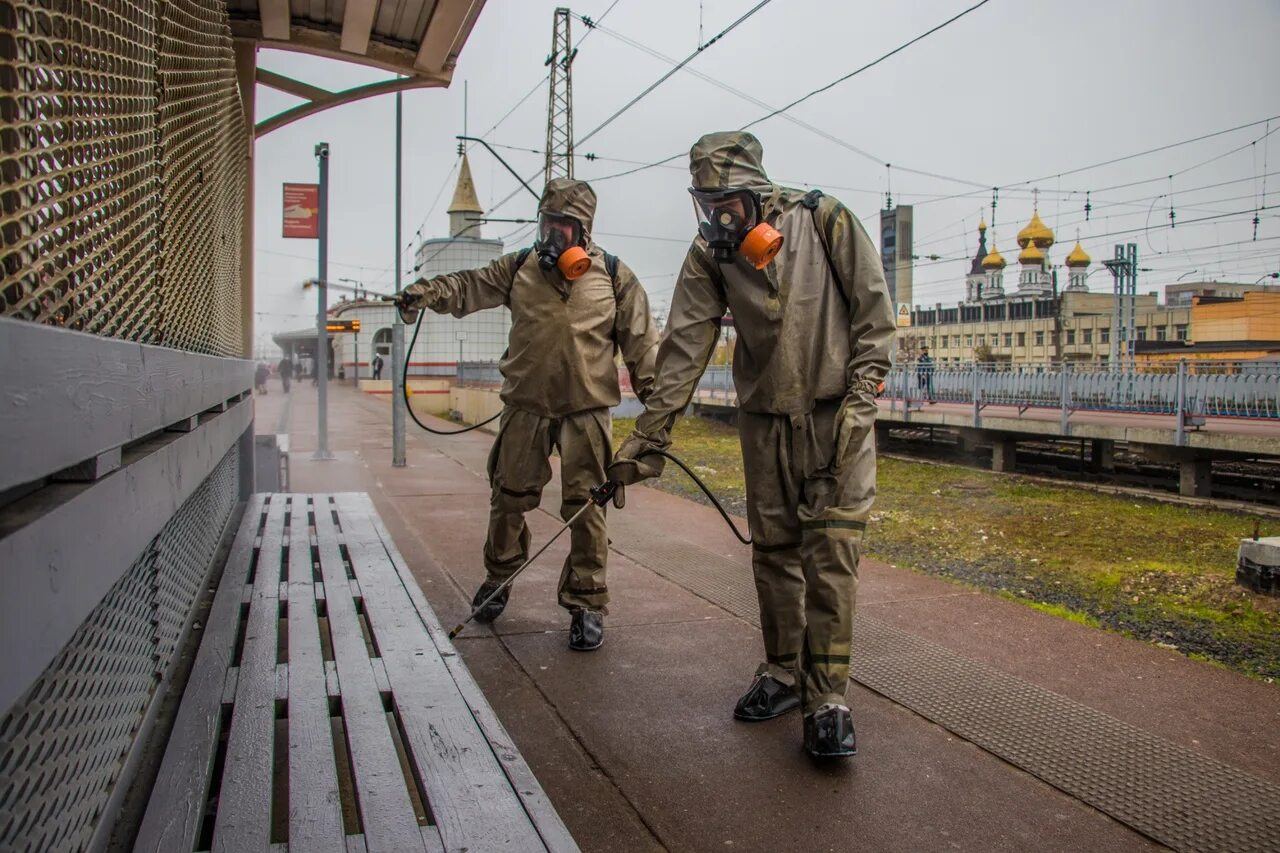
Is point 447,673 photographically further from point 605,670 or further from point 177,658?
point 605,670

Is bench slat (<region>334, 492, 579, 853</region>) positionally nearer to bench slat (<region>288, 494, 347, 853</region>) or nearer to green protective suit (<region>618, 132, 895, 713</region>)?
bench slat (<region>288, 494, 347, 853</region>)

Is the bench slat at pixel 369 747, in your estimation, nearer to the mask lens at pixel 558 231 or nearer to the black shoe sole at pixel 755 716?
the black shoe sole at pixel 755 716

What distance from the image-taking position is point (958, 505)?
10.7m

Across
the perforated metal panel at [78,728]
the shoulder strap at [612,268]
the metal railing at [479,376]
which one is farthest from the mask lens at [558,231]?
the metal railing at [479,376]

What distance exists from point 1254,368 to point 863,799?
12.2 m

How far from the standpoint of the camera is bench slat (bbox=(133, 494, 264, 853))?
5.94 ft

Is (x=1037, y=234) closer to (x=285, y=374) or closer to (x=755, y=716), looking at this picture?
(x=285, y=374)

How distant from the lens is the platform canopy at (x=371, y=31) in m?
5.80

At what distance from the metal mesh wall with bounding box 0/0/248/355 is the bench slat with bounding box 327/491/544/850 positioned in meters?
1.11

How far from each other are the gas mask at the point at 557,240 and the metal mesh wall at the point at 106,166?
1.49 metres

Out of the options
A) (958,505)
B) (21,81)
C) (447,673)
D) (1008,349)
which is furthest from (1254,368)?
(1008,349)

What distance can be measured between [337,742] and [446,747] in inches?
41.5

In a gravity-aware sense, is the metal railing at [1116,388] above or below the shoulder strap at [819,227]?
below

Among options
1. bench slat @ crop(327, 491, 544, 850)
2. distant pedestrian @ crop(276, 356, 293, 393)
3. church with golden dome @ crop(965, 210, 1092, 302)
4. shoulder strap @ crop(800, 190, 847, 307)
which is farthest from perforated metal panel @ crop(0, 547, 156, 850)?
church with golden dome @ crop(965, 210, 1092, 302)
